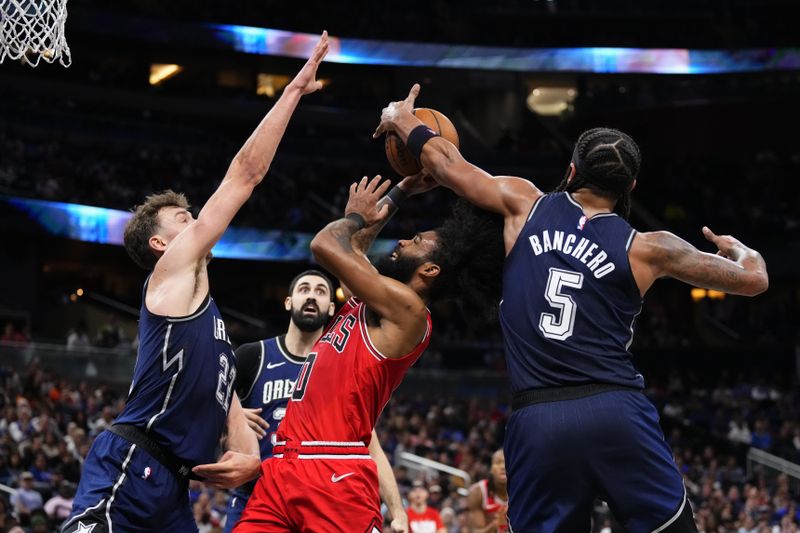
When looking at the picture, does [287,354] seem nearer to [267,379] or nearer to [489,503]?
[267,379]

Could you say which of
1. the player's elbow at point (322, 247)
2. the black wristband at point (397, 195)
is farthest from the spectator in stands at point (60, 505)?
the player's elbow at point (322, 247)

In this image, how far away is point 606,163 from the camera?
488cm

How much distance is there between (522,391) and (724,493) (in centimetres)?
1578

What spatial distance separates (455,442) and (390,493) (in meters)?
13.8

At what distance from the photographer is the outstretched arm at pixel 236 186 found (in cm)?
505

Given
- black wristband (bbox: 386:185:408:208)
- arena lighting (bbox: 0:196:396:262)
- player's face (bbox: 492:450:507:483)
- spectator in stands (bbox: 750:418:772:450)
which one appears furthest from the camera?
arena lighting (bbox: 0:196:396:262)

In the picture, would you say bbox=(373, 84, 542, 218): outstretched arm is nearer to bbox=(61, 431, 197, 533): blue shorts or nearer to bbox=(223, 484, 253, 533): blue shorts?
bbox=(61, 431, 197, 533): blue shorts

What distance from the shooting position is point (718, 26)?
34594 mm

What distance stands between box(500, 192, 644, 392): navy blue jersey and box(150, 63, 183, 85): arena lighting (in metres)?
30.3

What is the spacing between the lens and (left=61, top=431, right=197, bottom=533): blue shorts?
4867mm

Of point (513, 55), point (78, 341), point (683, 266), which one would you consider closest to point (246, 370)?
point (683, 266)

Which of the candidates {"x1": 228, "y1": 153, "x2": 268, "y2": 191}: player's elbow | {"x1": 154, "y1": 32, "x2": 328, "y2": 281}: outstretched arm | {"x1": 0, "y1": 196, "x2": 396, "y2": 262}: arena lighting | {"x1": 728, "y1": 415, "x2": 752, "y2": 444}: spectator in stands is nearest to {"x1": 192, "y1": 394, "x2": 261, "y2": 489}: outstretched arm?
{"x1": 154, "y1": 32, "x2": 328, "y2": 281}: outstretched arm

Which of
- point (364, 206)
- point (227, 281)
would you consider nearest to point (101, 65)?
point (227, 281)

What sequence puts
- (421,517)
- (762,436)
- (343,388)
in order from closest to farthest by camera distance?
(343,388)
(421,517)
(762,436)
